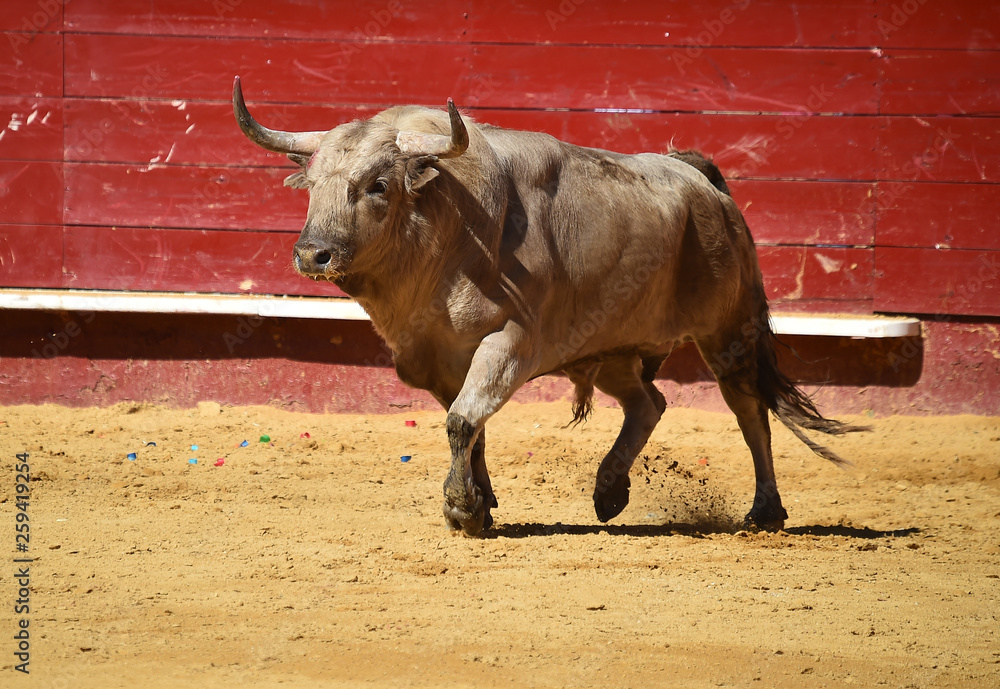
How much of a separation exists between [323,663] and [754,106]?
563 centimetres

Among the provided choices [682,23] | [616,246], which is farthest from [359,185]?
[682,23]

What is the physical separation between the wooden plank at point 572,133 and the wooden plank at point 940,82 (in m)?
0.27

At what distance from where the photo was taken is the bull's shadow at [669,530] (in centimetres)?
500

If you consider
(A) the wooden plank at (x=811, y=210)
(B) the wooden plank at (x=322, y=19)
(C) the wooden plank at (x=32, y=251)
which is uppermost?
(B) the wooden plank at (x=322, y=19)

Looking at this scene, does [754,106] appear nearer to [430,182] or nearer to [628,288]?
[628,288]

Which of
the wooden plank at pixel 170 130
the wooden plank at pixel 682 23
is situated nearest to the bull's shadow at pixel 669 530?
the wooden plank at pixel 682 23

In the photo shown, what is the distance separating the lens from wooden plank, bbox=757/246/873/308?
7.70 m

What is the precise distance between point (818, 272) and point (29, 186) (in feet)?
18.4

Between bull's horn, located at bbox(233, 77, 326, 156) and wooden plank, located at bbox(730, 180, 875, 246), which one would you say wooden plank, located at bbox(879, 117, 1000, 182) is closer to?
wooden plank, located at bbox(730, 180, 875, 246)

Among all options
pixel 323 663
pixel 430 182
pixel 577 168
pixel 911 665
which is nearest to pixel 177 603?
pixel 323 663

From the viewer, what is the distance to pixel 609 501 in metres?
5.31

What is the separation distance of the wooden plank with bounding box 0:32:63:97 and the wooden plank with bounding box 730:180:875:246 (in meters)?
4.85

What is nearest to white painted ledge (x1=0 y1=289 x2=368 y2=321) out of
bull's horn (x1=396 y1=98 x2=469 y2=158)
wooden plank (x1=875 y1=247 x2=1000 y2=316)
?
bull's horn (x1=396 y1=98 x2=469 y2=158)

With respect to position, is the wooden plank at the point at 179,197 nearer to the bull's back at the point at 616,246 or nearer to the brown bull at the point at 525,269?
the brown bull at the point at 525,269
